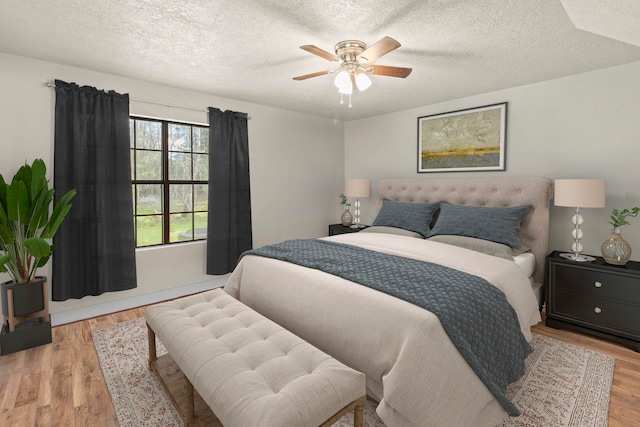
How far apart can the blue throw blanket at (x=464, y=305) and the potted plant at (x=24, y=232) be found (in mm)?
2062

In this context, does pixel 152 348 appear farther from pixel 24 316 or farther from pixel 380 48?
pixel 380 48

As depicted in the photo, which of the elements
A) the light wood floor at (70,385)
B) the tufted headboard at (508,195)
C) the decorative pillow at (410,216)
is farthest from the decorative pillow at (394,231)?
the light wood floor at (70,385)

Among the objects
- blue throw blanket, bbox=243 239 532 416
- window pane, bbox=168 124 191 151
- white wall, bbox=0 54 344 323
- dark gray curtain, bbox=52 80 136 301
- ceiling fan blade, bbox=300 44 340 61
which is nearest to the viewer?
blue throw blanket, bbox=243 239 532 416

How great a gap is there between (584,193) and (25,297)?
15.3 ft

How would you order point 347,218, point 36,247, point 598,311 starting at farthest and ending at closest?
point 347,218, point 598,311, point 36,247

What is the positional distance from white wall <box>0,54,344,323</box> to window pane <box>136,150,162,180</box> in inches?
17.7

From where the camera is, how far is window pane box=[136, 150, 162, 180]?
3652 mm

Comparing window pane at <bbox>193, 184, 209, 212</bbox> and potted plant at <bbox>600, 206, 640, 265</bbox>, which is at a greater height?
window pane at <bbox>193, 184, 209, 212</bbox>

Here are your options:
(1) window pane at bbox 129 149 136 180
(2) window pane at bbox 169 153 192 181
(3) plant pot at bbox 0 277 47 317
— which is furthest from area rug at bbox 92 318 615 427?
(2) window pane at bbox 169 153 192 181

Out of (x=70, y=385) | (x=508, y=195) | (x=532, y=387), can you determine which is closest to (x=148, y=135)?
(x=70, y=385)

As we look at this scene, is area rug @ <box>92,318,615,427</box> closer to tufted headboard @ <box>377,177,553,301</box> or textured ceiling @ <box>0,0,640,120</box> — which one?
tufted headboard @ <box>377,177,553,301</box>

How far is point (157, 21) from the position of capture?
2.19 m

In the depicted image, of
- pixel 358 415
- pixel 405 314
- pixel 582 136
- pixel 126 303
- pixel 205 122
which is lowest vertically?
pixel 126 303

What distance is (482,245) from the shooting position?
9.78 feet
